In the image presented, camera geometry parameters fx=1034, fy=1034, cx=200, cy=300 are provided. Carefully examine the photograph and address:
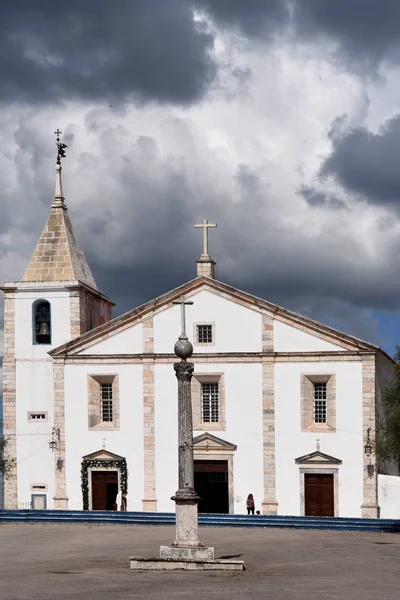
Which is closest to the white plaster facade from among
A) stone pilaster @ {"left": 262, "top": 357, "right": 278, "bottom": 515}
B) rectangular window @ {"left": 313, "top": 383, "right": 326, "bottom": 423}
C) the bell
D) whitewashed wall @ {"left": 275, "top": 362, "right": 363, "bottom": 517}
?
whitewashed wall @ {"left": 275, "top": 362, "right": 363, "bottom": 517}

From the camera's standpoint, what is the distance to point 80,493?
4278 cm

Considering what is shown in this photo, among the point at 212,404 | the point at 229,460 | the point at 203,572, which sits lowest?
the point at 203,572

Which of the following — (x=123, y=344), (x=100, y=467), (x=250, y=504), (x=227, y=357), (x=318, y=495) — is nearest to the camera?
(x=250, y=504)

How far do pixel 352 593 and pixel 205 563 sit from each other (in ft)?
16.2

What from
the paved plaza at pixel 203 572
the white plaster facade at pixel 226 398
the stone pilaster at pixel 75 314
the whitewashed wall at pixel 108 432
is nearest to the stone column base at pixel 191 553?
the paved plaza at pixel 203 572

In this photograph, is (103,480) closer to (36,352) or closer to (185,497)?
(36,352)

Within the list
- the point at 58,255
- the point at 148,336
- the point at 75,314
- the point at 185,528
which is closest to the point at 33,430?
the point at 75,314

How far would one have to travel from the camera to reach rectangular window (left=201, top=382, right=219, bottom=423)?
42375 mm

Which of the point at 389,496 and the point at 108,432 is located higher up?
the point at 108,432

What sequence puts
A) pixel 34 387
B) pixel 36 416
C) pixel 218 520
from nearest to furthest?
1. pixel 218 520
2. pixel 36 416
3. pixel 34 387

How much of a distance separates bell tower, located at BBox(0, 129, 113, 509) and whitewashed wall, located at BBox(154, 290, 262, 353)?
393 cm

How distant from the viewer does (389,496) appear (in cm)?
4056

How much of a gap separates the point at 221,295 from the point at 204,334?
175 centimetres

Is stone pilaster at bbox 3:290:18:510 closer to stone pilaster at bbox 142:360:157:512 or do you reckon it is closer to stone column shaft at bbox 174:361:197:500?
stone pilaster at bbox 142:360:157:512
